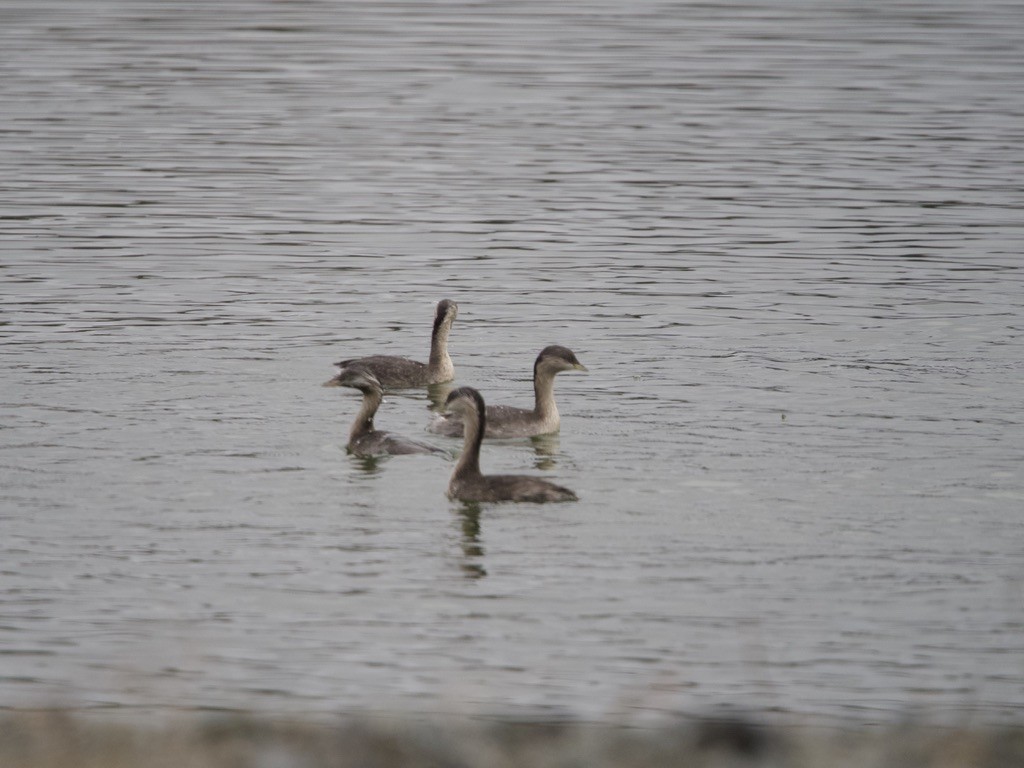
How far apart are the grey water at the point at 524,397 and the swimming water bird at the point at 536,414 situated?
233 mm

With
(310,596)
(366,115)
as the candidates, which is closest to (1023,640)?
(310,596)

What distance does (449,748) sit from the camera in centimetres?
671

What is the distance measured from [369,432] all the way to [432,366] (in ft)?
9.10

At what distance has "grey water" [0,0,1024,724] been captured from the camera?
33.2ft

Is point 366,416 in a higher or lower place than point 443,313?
lower

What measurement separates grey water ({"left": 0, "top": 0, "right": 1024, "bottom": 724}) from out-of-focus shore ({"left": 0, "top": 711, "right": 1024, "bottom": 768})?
163 cm

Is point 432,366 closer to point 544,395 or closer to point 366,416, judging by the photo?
point 544,395

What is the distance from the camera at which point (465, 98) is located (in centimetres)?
3928

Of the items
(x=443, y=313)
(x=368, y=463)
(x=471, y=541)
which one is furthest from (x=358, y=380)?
(x=471, y=541)

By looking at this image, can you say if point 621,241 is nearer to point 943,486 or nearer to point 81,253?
point 81,253

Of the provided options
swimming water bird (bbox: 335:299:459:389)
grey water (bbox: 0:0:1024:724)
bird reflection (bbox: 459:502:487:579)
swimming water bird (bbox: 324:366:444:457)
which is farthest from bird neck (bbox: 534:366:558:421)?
bird reflection (bbox: 459:502:487:579)

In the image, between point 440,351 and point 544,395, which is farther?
point 440,351

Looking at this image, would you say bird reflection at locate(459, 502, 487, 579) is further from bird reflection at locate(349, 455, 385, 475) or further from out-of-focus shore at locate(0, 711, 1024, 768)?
out-of-focus shore at locate(0, 711, 1024, 768)

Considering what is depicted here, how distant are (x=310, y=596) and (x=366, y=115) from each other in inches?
1050
